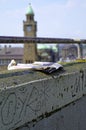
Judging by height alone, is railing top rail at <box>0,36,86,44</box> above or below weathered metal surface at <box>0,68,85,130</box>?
above

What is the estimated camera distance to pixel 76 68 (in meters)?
4.21

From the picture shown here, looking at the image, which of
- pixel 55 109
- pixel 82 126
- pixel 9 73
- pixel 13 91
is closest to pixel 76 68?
pixel 82 126

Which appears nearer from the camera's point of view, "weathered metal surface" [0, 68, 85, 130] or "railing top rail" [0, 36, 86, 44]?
"weathered metal surface" [0, 68, 85, 130]

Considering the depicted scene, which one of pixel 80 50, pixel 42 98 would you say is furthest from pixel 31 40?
pixel 80 50

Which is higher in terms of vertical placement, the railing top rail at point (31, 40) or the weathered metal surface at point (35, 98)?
the railing top rail at point (31, 40)

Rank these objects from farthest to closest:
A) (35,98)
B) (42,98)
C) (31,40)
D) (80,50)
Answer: (80,50)
(31,40)
(42,98)
(35,98)

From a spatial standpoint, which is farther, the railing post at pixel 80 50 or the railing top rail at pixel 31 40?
the railing post at pixel 80 50

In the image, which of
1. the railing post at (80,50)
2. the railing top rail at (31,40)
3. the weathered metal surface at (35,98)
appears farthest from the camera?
the railing post at (80,50)

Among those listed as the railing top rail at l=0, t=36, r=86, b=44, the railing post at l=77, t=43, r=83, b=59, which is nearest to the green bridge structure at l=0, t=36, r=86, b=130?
the railing top rail at l=0, t=36, r=86, b=44

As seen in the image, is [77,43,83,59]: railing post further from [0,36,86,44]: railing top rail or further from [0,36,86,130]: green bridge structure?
[0,36,86,130]: green bridge structure

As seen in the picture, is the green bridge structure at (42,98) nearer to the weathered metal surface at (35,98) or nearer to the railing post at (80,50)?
the weathered metal surface at (35,98)

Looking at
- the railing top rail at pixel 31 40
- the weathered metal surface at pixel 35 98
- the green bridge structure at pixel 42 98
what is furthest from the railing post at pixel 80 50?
the weathered metal surface at pixel 35 98

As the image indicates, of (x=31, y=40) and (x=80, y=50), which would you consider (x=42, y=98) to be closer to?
(x=31, y=40)

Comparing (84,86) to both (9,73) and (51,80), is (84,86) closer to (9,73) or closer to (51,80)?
(51,80)
